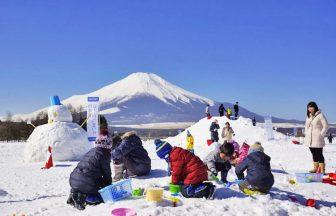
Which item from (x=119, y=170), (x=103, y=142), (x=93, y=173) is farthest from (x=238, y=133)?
(x=93, y=173)

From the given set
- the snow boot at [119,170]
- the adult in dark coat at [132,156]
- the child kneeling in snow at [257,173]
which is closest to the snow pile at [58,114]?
the adult in dark coat at [132,156]

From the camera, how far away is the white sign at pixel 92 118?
667 inches

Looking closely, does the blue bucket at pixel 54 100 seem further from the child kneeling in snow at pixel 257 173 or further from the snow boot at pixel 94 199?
the child kneeling in snow at pixel 257 173

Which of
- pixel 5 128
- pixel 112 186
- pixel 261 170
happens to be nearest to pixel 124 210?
pixel 112 186

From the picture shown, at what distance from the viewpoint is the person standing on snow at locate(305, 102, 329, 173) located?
10578mm

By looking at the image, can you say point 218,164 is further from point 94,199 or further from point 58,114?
point 58,114

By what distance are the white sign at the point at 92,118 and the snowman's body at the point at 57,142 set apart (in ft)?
2.74

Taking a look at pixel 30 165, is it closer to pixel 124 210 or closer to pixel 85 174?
pixel 85 174

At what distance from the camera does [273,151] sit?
64.7 feet

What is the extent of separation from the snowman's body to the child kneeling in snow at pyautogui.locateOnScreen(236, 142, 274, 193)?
10.8m

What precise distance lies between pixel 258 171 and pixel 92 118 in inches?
418

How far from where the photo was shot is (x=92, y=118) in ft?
55.7

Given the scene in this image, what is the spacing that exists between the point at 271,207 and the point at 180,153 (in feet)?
5.28

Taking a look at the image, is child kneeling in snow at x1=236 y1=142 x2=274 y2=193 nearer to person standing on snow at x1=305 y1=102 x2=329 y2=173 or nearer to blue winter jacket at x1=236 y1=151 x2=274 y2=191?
blue winter jacket at x1=236 y1=151 x2=274 y2=191
